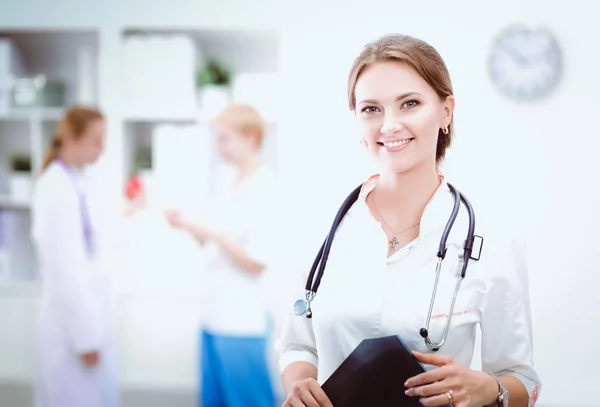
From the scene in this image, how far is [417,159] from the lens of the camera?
108cm

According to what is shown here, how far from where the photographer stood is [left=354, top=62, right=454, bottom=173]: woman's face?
41.4 inches

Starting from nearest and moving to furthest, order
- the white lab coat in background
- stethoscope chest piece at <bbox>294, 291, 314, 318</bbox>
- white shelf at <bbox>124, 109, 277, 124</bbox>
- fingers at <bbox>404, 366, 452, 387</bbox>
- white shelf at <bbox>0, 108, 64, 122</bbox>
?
fingers at <bbox>404, 366, 452, 387</bbox>
stethoscope chest piece at <bbox>294, 291, 314, 318</bbox>
the white lab coat in background
white shelf at <bbox>124, 109, 277, 124</bbox>
white shelf at <bbox>0, 108, 64, 122</bbox>

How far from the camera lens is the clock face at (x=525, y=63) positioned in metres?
2.20

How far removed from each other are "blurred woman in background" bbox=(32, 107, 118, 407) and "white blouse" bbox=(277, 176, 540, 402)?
126 cm

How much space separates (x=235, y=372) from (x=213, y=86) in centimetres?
112

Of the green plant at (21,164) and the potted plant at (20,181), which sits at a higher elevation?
the green plant at (21,164)

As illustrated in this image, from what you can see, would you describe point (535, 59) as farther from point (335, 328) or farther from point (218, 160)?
point (335, 328)

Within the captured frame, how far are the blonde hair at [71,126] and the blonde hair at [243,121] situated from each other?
509 mm

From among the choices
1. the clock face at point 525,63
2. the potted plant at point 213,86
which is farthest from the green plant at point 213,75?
the clock face at point 525,63

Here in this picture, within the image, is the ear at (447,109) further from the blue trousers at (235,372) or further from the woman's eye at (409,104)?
the blue trousers at (235,372)

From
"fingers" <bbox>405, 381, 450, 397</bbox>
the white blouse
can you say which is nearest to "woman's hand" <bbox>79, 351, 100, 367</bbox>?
the white blouse

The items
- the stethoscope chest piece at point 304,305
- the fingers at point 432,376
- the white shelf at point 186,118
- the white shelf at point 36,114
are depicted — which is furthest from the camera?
the white shelf at point 36,114

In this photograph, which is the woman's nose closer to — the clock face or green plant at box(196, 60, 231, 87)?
the clock face

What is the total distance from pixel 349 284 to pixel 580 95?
Answer: 1532 millimetres
